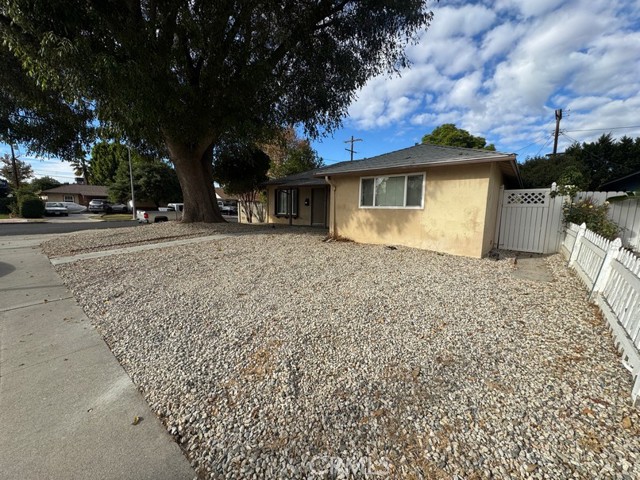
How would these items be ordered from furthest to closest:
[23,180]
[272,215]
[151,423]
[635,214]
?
1. [23,180]
2. [272,215]
3. [635,214]
4. [151,423]

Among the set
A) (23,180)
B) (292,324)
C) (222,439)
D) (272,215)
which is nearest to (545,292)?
(292,324)

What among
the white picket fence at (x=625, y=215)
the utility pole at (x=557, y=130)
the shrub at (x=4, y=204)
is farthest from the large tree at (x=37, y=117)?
the utility pole at (x=557, y=130)

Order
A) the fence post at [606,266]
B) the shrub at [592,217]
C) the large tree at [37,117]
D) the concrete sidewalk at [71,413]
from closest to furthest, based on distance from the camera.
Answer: the concrete sidewalk at [71,413] < the fence post at [606,266] < the shrub at [592,217] < the large tree at [37,117]

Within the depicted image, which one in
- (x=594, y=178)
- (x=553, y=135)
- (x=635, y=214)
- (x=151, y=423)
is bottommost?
(x=151, y=423)

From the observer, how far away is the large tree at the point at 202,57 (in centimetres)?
630

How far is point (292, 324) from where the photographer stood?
131 inches

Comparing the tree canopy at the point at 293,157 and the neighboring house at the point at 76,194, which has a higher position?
the tree canopy at the point at 293,157

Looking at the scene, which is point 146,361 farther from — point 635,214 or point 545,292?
point 635,214

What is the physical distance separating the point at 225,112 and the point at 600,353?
399 inches

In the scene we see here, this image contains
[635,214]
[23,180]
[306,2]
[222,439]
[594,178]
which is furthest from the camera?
[23,180]

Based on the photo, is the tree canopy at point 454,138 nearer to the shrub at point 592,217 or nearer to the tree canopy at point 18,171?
the shrub at point 592,217

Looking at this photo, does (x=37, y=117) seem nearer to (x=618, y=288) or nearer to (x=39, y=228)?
(x=39, y=228)

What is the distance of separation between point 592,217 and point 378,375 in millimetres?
8122

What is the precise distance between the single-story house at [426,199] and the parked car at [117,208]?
33073mm
